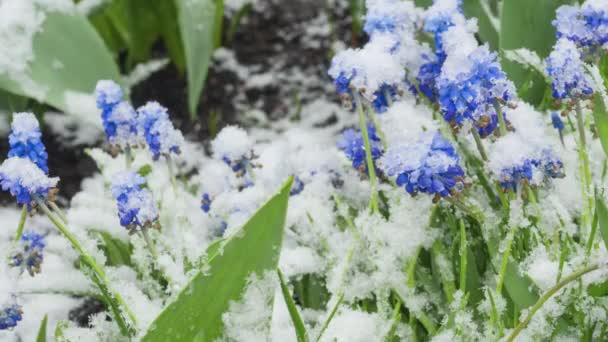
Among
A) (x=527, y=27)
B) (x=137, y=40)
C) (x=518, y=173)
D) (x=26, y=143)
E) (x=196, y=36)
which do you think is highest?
(x=137, y=40)

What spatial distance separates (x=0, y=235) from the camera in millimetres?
1604

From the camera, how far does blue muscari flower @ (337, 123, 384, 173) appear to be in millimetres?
1132

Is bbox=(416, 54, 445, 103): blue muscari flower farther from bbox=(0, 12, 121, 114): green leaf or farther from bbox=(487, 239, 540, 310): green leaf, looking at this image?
bbox=(0, 12, 121, 114): green leaf

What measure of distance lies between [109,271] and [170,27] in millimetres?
1232

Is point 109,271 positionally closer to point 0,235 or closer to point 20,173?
point 20,173

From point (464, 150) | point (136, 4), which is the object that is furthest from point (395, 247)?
point (136, 4)

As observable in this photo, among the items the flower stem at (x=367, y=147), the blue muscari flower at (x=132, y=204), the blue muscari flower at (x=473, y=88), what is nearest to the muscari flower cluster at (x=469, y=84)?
the blue muscari flower at (x=473, y=88)

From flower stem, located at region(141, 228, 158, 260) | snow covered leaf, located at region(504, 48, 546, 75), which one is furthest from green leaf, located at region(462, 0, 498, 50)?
flower stem, located at region(141, 228, 158, 260)

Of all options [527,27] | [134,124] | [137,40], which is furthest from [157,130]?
[137,40]

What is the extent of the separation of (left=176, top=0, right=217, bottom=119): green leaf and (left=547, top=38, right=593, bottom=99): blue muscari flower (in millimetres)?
921

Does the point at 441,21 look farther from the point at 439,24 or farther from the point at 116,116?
the point at 116,116

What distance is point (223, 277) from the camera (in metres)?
0.81

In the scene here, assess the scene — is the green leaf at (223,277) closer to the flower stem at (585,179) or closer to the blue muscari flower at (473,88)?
the blue muscari flower at (473,88)

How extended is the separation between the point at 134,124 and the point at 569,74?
56 cm
